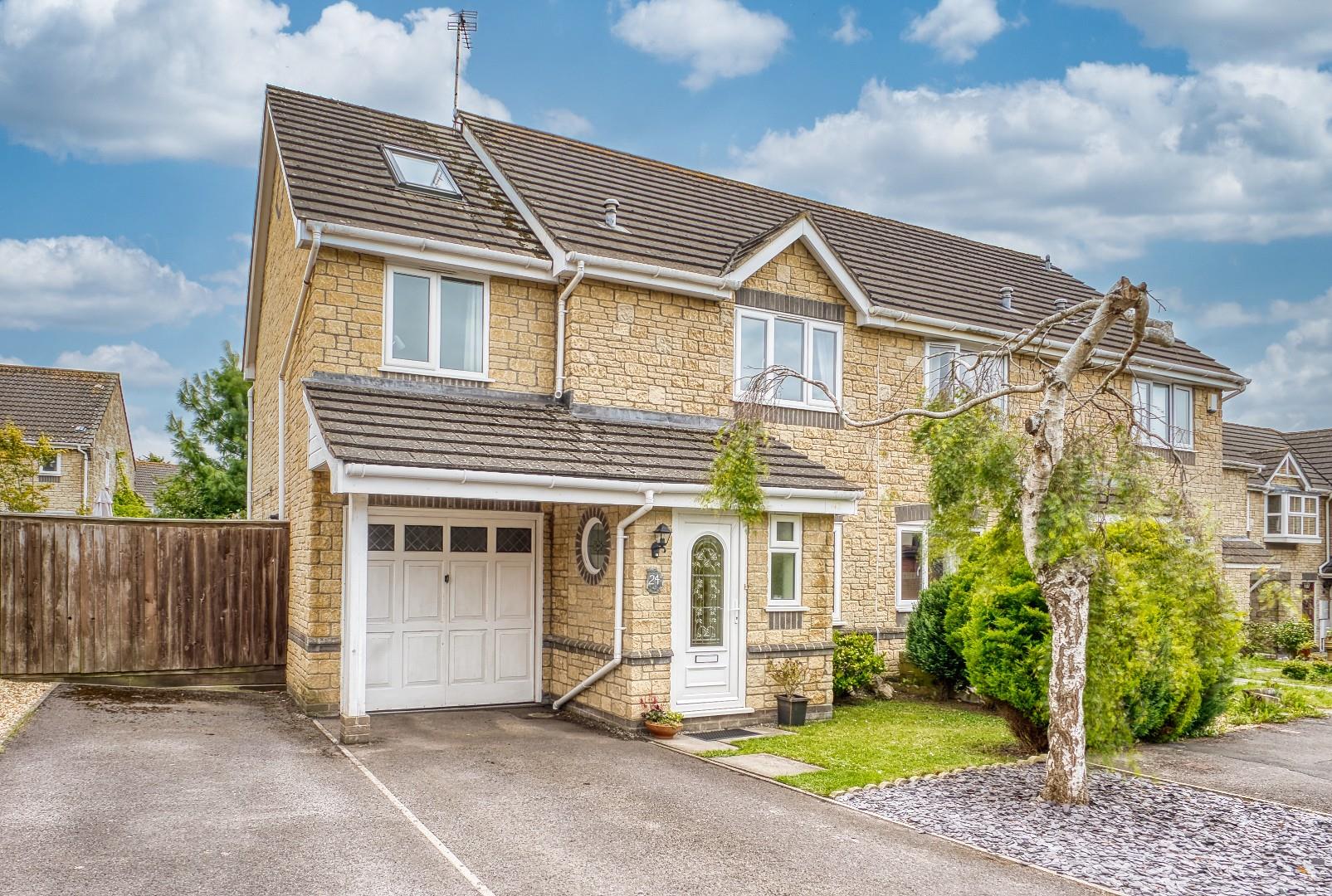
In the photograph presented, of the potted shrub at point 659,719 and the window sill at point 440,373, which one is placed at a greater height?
the window sill at point 440,373

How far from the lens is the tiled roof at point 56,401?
30.2m

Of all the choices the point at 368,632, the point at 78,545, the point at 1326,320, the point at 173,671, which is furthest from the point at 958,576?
the point at 1326,320

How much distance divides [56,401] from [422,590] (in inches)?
1007

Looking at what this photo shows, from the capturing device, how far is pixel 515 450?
1127 centimetres

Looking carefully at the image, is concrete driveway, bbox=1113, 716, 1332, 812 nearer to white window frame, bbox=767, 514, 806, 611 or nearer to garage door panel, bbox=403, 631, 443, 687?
white window frame, bbox=767, 514, 806, 611

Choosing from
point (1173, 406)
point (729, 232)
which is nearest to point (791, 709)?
point (729, 232)

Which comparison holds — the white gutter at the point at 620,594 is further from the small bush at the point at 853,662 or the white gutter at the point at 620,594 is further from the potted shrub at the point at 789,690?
the small bush at the point at 853,662

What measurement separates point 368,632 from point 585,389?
4.31 metres

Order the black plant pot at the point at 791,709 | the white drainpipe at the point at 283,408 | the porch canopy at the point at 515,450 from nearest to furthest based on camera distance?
the porch canopy at the point at 515,450
the black plant pot at the point at 791,709
the white drainpipe at the point at 283,408

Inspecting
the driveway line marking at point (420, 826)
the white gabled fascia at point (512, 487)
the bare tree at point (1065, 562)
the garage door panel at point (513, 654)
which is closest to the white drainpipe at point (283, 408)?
the white gabled fascia at point (512, 487)

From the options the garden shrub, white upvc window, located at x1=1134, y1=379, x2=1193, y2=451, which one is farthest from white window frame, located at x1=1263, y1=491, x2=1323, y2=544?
the garden shrub

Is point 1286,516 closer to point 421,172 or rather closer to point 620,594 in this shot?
point 620,594

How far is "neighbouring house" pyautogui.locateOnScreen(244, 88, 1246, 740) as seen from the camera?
11617 millimetres

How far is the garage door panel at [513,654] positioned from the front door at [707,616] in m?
2.54
